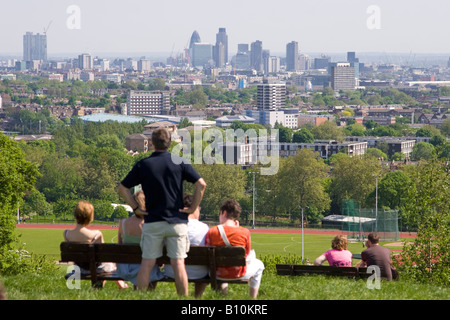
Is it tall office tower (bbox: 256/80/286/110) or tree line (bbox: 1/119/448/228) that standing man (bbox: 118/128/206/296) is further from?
tall office tower (bbox: 256/80/286/110)

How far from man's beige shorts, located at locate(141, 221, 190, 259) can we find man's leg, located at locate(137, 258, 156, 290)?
0.05 meters

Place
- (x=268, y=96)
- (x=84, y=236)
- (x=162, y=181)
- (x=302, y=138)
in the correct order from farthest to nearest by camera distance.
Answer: (x=268, y=96) < (x=302, y=138) < (x=84, y=236) < (x=162, y=181)

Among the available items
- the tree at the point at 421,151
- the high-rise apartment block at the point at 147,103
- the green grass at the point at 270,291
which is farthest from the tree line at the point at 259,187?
the high-rise apartment block at the point at 147,103

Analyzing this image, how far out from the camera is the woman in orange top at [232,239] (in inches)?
327

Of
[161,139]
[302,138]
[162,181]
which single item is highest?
[161,139]

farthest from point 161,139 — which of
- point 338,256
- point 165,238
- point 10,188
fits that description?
point 10,188

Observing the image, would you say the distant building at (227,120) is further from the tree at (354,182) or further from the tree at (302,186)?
the tree at (354,182)

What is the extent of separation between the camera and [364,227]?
38.3 meters

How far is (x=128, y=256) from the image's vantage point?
27.6ft

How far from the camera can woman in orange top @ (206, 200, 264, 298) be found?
8312mm

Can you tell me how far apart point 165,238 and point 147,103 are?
527 ft

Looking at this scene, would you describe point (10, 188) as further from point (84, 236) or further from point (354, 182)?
point (354, 182)

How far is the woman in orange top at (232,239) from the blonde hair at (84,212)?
1.14 m
